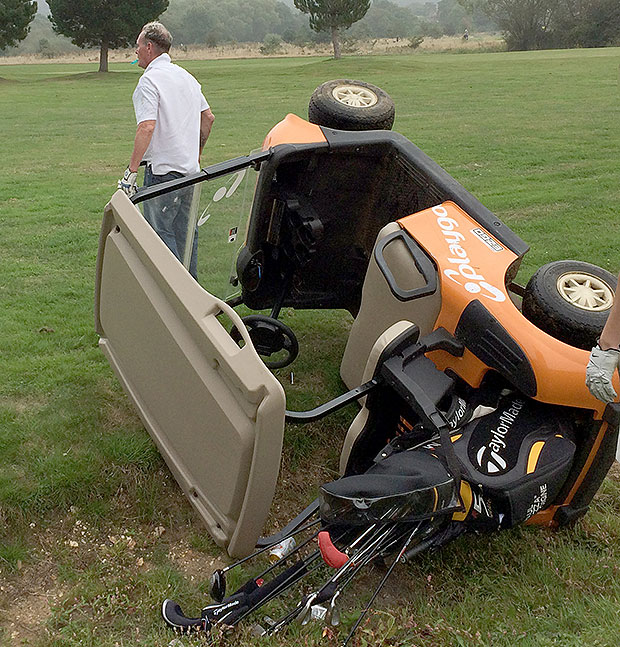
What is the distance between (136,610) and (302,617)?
28.9 inches

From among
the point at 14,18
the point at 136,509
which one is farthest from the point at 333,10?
the point at 136,509

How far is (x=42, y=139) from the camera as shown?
629 inches

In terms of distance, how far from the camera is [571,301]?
351 centimetres

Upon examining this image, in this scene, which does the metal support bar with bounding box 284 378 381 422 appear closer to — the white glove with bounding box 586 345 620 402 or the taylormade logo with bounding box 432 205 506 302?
the taylormade logo with bounding box 432 205 506 302

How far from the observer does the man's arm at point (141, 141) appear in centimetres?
546

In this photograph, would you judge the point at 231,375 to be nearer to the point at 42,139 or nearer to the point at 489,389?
the point at 489,389

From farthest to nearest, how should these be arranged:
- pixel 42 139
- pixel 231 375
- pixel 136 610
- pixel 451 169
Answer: pixel 42 139 → pixel 451 169 → pixel 136 610 → pixel 231 375

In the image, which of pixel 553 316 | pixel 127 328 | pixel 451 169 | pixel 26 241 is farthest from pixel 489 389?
pixel 451 169

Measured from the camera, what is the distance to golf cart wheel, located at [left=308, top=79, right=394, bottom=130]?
496cm

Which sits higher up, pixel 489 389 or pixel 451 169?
pixel 489 389

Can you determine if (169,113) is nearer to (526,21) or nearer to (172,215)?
(172,215)

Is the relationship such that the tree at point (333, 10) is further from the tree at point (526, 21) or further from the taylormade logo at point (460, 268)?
the taylormade logo at point (460, 268)

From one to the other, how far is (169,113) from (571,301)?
341cm

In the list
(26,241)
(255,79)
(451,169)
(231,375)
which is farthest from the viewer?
(255,79)
